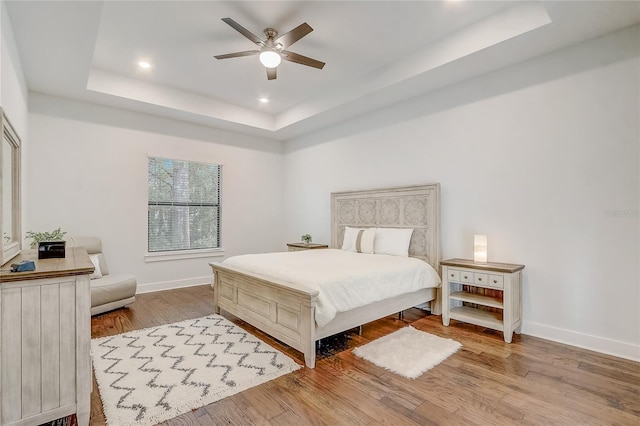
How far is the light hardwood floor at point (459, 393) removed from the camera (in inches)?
76.8

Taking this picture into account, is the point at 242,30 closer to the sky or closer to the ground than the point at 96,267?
closer to the sky

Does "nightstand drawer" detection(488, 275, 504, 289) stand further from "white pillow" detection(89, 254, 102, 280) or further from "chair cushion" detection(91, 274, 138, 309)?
"white pillow" detection(89, 254, 102, 280)

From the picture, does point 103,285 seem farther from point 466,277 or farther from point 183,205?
point 466,277

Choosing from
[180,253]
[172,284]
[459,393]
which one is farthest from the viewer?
[180,253]

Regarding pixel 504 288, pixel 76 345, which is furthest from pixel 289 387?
pixel 504 288

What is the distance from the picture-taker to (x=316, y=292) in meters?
2.58

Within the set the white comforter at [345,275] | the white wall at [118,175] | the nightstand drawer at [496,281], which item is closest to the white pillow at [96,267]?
the white wall at [118,175]

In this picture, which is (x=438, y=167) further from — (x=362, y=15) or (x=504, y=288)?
(x=362, y=15)

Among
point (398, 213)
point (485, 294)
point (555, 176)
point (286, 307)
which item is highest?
point (555, 176)

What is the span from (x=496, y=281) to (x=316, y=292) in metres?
1.92

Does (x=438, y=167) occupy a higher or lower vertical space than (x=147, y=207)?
higher

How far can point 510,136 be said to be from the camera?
139 inches

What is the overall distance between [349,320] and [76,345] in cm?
206

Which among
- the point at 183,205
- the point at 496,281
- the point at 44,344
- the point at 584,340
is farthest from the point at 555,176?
the point at 183,205
